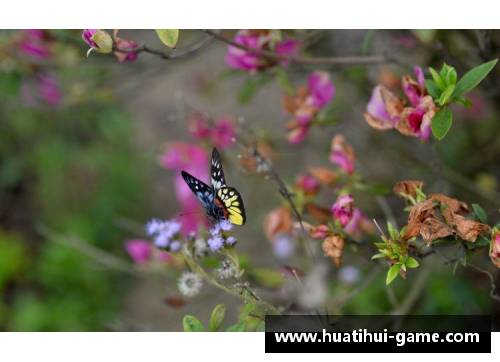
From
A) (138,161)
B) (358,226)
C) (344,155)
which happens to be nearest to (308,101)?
(344,155)

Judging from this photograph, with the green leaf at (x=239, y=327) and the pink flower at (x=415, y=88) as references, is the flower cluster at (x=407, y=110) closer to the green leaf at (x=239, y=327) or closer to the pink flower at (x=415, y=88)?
the pink flower at (x=415, y=88)

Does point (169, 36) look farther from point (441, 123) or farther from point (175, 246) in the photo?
point (441, 123)

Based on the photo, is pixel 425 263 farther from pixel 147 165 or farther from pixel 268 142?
pixel 147 165

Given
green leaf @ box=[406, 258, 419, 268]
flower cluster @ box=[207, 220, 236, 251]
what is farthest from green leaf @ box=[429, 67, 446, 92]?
flower cluster @ box=[207, 220, 236, 251]

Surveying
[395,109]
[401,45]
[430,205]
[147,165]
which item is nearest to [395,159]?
[401,45]

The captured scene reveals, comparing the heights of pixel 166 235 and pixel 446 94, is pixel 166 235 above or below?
below
